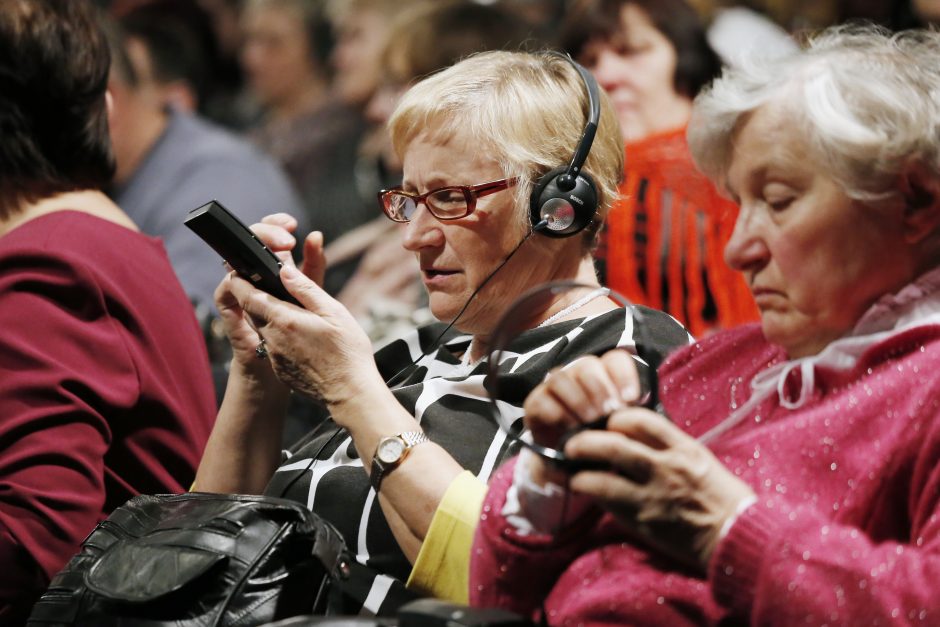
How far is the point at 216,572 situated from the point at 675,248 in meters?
1.55

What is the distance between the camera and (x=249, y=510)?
1.48 m

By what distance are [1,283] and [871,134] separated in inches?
49.6

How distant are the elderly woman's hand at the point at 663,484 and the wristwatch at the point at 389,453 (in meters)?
0.43

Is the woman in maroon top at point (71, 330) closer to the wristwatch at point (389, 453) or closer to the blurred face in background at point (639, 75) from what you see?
the wristwatch at point (389, 453)

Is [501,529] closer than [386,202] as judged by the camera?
Yes

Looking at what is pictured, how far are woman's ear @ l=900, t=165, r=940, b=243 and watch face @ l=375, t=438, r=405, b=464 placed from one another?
0.64 metres

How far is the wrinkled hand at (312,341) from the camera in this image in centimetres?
163

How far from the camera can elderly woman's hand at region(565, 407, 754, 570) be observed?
1.12 m

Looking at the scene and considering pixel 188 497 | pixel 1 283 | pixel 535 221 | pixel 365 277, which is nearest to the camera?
pixel 188 497

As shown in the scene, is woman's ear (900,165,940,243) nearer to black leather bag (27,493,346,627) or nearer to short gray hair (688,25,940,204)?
short gray hair (688,25,940,204)

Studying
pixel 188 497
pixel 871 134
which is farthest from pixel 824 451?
pixel 188 497

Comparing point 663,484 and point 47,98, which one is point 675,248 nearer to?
point 47,98

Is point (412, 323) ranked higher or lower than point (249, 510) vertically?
lower

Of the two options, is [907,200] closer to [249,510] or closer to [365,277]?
[249,510]
